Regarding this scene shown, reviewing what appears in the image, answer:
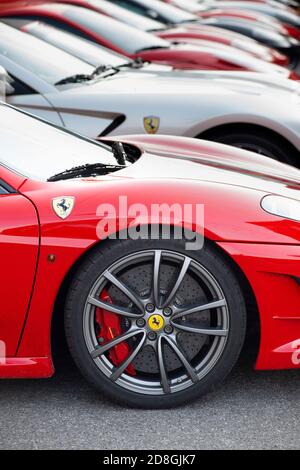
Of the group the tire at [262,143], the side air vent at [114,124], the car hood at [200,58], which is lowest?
the tire at [262,143]

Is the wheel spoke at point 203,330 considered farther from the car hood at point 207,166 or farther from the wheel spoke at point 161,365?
the car hood at point 207,166

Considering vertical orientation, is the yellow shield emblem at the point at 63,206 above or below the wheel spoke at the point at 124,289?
above

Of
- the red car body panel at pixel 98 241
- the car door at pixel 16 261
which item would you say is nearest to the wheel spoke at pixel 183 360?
the red car body panel at pixel 98 241

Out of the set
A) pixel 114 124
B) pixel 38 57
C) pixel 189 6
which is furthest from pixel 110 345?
pixel 189 6

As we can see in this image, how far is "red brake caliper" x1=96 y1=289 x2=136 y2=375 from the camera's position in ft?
11.6

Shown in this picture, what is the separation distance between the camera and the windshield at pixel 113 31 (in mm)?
8359

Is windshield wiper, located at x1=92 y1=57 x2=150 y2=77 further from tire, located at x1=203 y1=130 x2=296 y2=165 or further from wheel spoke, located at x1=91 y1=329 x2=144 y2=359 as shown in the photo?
wheel spoke, located at x1=91 y1=329 x2=144 y2=359

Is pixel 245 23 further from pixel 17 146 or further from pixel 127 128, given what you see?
pixel 17 146

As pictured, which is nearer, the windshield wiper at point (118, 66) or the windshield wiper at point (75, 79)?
the windshield wiper at point (75, 79)

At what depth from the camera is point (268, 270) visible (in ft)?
11.3

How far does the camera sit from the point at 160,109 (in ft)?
19.5

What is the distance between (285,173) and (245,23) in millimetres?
9124

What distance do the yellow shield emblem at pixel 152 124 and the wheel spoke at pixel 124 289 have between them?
2576mm

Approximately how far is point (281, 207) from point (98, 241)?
761mm
